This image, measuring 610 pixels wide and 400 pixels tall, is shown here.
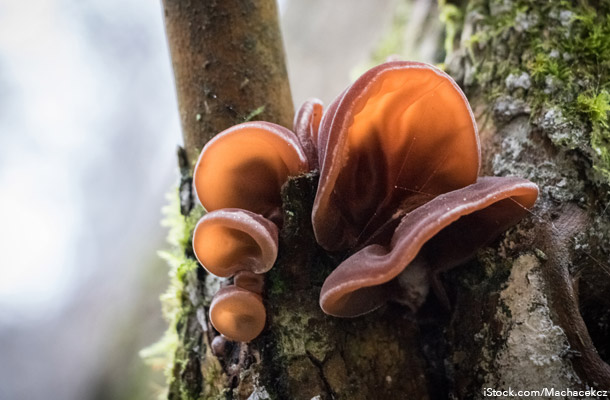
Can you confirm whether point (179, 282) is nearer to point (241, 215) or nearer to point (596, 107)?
point (241, 215)

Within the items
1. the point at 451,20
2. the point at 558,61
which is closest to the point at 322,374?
the point at 558,61

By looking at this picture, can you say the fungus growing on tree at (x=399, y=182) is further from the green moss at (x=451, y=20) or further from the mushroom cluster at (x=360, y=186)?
the green moss at (x=451, y=20)

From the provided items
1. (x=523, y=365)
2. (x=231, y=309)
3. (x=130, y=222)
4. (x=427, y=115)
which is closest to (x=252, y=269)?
(x=231, y=309)

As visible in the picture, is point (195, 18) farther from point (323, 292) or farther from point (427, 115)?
point (323, 292)

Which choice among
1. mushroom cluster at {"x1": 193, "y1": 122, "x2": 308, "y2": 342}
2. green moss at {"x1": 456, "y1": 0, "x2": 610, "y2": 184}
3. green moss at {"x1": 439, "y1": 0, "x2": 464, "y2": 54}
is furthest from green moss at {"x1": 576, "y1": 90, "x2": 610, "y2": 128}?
mushroom cluster at {"x1": 193, "y1": 122, "x2": 308, "y2": 342}

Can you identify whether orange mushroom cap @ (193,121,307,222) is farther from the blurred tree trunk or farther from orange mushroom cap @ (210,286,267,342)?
orange mushroom cap @ (210,286,267,342)

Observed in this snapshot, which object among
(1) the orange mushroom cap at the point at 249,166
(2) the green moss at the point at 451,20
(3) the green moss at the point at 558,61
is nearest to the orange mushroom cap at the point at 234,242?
(1) the orange mushroom cap at the point at 249,166
